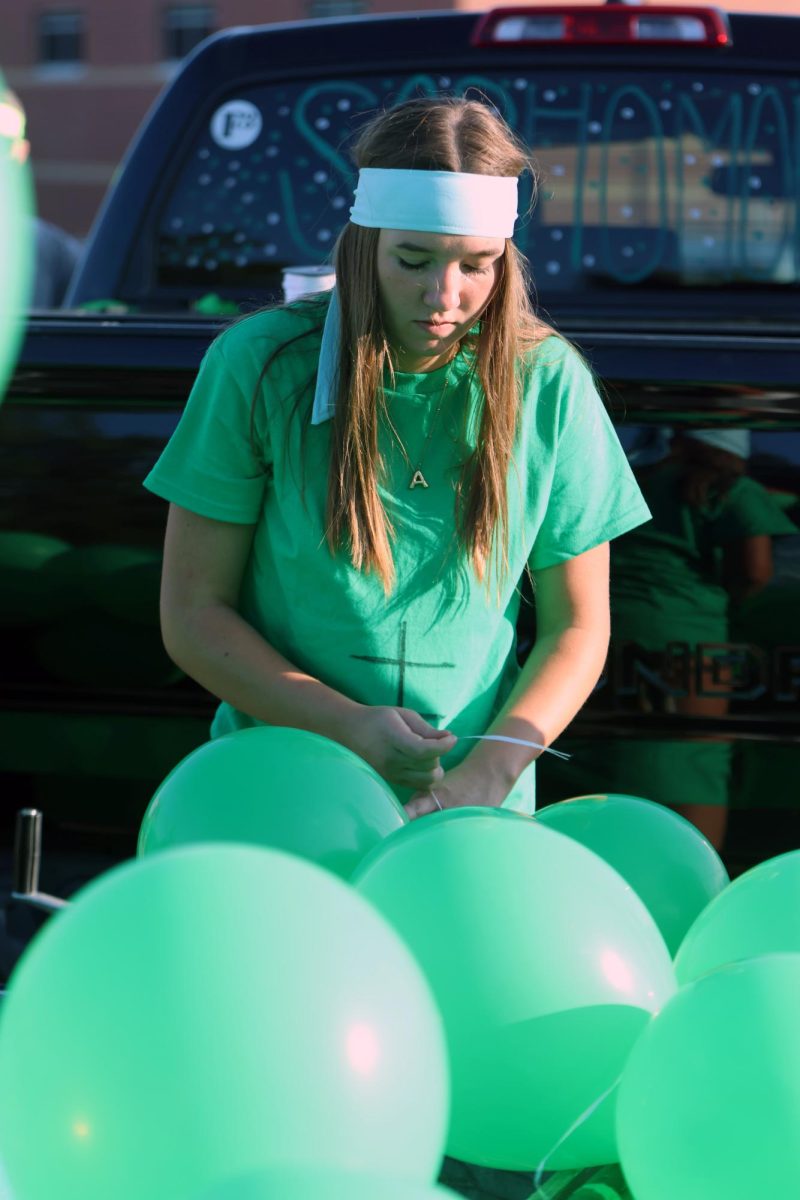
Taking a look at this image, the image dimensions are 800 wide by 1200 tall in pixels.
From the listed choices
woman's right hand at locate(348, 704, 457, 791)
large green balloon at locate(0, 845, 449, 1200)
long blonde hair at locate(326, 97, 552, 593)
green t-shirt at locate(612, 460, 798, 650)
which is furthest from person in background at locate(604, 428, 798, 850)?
large green balloon at locate(0, 845, 449, 1200)

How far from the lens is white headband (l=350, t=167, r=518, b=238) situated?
2289 mm

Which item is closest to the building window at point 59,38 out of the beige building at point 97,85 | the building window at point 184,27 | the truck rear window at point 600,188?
the beige building at point 97,85

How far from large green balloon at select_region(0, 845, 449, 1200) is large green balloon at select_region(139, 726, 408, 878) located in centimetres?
51

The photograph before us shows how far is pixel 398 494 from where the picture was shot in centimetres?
241

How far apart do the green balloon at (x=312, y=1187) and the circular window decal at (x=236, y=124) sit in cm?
296

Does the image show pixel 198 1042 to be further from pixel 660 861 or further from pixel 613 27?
pixel 613 27

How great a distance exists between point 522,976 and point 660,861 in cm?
54

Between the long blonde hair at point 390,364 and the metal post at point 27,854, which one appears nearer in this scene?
the long blonde hair at point 390,364

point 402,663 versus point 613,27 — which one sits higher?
point 613,27

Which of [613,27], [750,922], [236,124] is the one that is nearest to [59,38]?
[236,124]

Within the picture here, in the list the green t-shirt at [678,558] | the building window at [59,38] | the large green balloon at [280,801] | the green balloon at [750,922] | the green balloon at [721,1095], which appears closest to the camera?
the green balloon at [721,1095]

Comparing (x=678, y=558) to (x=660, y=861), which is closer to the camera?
(x=660, y=861)

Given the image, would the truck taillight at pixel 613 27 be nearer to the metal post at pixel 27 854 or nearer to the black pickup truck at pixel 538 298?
the black pickup truck at pixel 538 298

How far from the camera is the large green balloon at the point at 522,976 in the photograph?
1.80 meters
